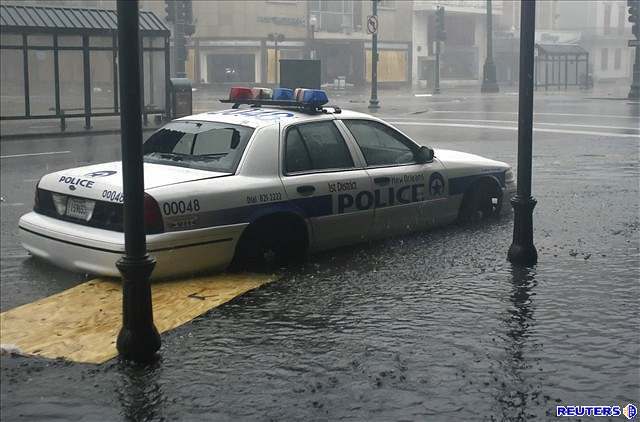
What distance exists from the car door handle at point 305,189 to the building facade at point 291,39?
188 ft

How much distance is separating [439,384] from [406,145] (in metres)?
4.10

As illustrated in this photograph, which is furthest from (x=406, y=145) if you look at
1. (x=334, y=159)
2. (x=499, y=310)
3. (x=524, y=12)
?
(x=499, y=310)

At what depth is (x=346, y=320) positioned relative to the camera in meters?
6.05

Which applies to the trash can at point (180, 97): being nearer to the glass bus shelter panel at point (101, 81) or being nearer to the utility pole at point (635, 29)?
the glass bus shelter panel at point (101, 81)

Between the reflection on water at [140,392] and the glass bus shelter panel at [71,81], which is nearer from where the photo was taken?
the reflection on water at [140,392]

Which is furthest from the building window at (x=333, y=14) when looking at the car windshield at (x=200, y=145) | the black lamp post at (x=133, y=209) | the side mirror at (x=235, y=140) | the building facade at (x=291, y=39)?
the black lamp post at (x=133, y=209)

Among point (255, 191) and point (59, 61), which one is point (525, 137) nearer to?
point (255, 191)

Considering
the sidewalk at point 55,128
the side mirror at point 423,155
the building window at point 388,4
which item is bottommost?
the sidewalk at point 55,128

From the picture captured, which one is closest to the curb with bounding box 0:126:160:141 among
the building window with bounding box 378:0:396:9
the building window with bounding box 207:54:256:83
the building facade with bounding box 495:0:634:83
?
the building window with bounding box 207:54:256:83

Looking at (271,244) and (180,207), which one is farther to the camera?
(271,244)

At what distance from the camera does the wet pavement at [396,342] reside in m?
4.59

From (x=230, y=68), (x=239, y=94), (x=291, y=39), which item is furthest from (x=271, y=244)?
(x=291, y=39)

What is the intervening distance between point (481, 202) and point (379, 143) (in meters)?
1.65

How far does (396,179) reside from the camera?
825 cm
